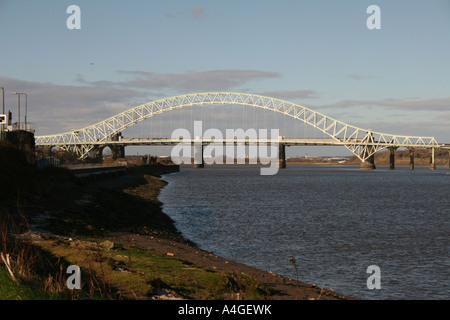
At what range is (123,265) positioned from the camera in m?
13.2

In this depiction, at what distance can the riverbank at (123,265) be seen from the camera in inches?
426

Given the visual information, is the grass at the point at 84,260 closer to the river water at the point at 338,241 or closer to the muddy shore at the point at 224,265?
the muddy shore at the point at 224,265

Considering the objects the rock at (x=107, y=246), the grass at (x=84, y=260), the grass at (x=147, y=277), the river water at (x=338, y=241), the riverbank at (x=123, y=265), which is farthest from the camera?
the river water at (x=338, y=241)

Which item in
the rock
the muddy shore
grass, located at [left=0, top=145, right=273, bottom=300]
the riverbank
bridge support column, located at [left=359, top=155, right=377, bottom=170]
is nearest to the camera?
grass, located at [left=0, top=145, right=273, bottom=300]

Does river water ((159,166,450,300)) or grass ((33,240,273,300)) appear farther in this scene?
river water ((159,166,450,300))

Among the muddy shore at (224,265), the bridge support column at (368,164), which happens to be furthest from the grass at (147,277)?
the bridge support column at (368,164)

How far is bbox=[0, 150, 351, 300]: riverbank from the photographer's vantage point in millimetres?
10812

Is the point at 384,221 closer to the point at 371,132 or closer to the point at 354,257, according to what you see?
the point at 354,257

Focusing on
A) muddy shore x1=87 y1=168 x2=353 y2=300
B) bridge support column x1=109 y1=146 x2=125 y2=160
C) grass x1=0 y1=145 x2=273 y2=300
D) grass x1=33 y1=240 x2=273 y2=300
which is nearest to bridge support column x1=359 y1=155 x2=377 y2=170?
bridge support column x1=109 y1=146 x2=125 y2=160

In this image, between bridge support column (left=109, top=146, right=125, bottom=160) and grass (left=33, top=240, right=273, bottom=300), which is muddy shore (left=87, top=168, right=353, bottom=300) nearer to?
grass (left=33, top=240, right=273, bottom=300)

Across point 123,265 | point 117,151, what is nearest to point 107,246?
point 123,265
